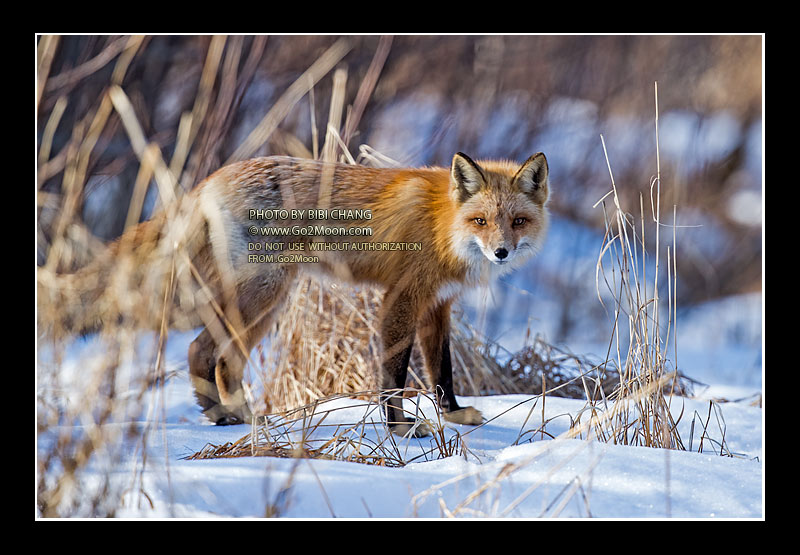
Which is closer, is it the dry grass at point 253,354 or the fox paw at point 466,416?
the dry grass at point 253,354

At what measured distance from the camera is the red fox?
137 inches

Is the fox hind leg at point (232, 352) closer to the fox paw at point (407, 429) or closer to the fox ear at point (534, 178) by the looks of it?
the fox paw at point (407, 429)

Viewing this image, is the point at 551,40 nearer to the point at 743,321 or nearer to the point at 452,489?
the point at 743,321

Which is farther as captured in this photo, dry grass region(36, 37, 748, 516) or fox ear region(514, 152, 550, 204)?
fox ear region(514, 152, 550, 204)

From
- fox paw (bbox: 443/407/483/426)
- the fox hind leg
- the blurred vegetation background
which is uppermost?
the blurred vegetation background

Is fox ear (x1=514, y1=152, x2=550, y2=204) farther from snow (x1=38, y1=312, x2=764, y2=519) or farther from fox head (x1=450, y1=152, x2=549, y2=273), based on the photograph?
snow (x1=38, y1=312, x2=764, y2=519)

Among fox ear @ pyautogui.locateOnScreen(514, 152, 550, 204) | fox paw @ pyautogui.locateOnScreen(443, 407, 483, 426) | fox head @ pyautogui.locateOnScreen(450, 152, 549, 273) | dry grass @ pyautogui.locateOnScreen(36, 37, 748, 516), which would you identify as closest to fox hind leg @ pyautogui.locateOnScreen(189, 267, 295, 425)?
dry grass @ pyautogui.locateOnScreen(36, 37, 748, 516)

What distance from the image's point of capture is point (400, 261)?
3.69m

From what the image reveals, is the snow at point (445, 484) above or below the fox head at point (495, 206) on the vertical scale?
below

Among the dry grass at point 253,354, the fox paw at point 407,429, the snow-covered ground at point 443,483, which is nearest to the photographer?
the dry grass at point 253,354

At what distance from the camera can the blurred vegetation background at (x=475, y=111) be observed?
127 inches

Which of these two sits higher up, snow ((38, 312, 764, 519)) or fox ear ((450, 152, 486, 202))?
fox ear ((450, 152, 486, 202))

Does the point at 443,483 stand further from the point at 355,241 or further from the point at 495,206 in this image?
the point at 495,206

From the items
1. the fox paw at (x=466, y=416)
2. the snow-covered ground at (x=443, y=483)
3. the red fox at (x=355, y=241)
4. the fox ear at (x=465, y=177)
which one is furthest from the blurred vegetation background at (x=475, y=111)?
the fox paw at (x=466, y=416)
